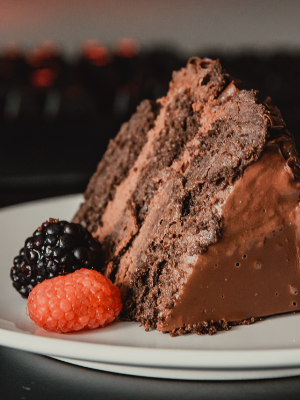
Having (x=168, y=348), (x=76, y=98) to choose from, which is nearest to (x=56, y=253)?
(x=168, y=348)

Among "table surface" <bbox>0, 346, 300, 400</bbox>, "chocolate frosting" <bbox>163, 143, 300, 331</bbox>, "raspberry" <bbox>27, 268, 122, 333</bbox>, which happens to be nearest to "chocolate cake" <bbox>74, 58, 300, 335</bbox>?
"chocolate frosting" <bbox>163, 143, 300, 331</bbox>

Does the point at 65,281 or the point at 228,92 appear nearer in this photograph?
the point at 65,281

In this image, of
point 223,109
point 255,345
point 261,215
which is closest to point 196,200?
point 261,215

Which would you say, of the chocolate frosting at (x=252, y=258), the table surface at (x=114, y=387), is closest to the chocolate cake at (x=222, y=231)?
the chocolate frosting at (x=252, y=258)

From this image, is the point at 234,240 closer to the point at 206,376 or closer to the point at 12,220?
the point at 206,376

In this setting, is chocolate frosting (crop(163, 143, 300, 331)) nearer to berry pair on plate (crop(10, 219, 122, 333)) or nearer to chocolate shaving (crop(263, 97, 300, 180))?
chocolate shaving (crop(263, 97, 300, 180))

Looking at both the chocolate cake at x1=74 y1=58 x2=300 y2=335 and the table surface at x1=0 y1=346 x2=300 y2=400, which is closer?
the table surface at x1=0 y1=346 x2=300 y2=400

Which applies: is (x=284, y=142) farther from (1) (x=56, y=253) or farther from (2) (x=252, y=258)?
(1) (x=56, y=253)
